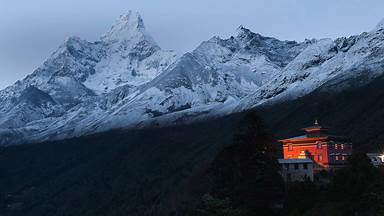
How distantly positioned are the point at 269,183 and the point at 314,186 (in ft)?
22.8

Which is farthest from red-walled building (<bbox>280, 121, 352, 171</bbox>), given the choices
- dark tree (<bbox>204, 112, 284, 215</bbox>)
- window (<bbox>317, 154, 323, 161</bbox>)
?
dark tree (<bbox>204, 112, 284, 215</bbox>)

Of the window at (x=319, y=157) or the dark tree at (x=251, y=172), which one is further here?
the window at (x=319, y=157)

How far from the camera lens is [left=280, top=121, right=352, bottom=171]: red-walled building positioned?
11881 cm

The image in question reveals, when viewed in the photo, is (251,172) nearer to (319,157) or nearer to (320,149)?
(319,157)

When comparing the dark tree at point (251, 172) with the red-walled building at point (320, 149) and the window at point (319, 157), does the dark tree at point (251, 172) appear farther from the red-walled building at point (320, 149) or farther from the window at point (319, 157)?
the red-walled building at point (320, 149)

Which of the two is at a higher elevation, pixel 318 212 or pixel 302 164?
pixel 302 164

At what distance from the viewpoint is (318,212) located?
8600 centimetres

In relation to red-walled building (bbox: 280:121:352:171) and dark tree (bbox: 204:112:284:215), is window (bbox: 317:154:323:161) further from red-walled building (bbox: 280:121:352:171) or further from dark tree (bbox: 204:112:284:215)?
dark tree (bbox: 204:112:284:215)

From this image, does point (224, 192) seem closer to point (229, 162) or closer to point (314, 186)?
point (229, 162)

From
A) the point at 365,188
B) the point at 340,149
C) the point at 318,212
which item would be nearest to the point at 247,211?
the point at 318,212

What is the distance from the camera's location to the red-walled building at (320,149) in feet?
390

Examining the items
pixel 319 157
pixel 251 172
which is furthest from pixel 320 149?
pixel 251 172

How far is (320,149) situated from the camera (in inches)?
4793

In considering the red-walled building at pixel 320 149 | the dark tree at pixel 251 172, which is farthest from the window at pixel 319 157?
the dark tree at pixel 251 172
